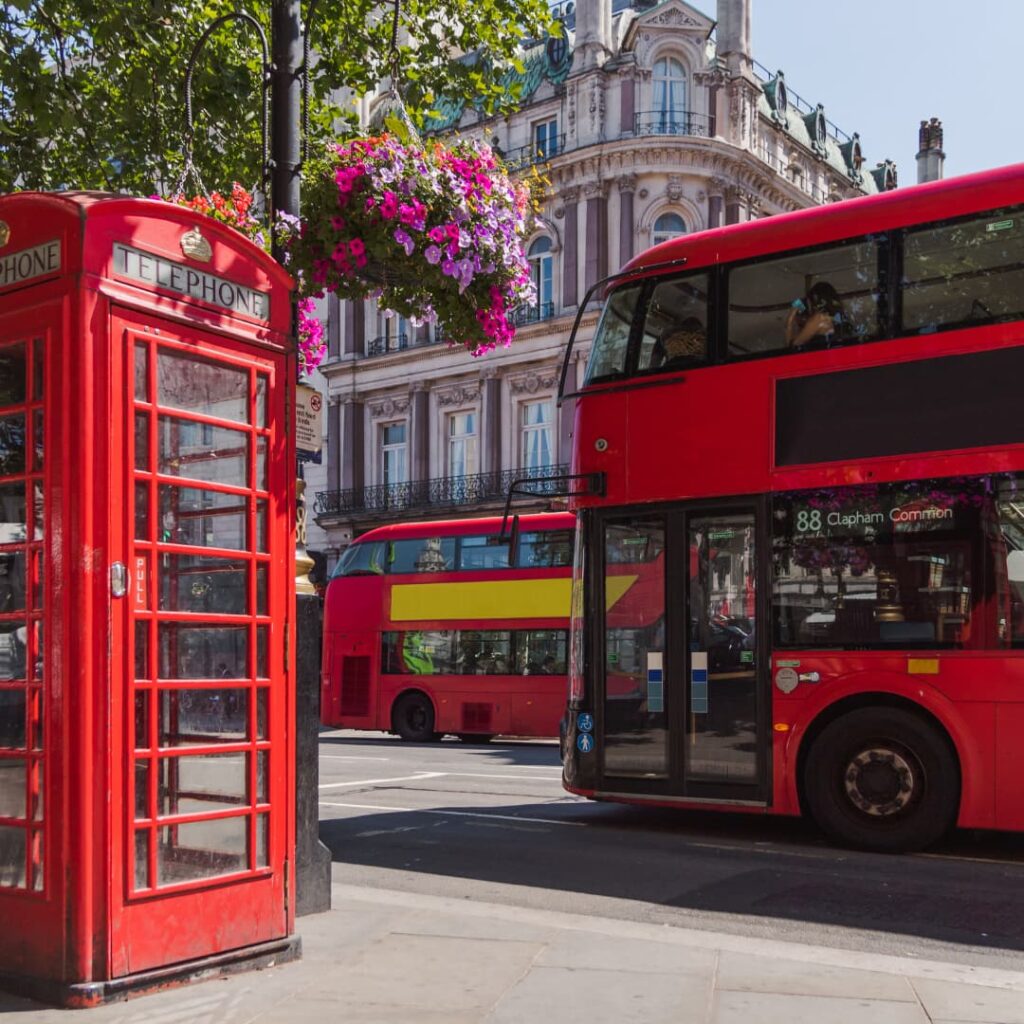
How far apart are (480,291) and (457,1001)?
357 cm

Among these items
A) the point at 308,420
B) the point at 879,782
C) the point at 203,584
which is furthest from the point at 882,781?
the point at 203,584

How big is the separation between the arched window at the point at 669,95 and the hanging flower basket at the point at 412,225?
28982 millimetres

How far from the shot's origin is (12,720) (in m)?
4.77

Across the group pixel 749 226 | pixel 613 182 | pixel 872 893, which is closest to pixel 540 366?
pixel 613 182

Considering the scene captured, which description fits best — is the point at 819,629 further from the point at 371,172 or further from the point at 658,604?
the point at 371,172

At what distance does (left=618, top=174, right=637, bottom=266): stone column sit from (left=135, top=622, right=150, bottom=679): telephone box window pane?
3022cm

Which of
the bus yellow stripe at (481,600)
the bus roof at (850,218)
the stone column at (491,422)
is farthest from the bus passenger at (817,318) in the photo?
the stone column at (491,422)

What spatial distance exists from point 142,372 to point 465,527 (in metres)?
16.8

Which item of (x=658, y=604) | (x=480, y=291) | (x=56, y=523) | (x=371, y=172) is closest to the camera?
(x=56, y=523)

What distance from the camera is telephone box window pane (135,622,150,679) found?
15.6 ft

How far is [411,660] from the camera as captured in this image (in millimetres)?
22391

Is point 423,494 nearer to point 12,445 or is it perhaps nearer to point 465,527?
point 465,527

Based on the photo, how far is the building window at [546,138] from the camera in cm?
3556

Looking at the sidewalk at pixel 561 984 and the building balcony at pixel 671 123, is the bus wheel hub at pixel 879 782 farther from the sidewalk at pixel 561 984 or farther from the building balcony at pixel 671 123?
the building balcony at pixel 671 123
